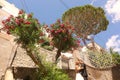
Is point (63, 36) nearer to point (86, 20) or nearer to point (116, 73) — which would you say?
point (116, 73)

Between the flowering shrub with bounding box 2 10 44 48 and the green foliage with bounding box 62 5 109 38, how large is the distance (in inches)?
634

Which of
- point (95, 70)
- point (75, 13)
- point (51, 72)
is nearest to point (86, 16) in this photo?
point (75, 13)

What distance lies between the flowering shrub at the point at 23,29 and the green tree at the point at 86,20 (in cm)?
1591

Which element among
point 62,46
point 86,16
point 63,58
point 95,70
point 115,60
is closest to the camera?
point 62,46

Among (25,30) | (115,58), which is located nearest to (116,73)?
(115,58)

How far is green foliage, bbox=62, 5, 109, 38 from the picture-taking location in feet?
91.5

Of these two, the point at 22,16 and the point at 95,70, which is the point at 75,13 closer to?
the point at 95,70

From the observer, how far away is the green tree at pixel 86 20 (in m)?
27.9

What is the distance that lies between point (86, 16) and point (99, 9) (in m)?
1.82

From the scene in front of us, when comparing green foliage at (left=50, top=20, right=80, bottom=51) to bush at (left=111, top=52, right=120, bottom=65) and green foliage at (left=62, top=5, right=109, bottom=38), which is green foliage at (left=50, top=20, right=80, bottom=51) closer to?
bush at (left=111, top=52, right=120, bottom=65)

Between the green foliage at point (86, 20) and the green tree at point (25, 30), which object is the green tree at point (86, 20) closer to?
the green foliage at point (86, 20)

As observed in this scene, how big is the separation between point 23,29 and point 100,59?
1079 cm

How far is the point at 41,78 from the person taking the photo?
480 inches

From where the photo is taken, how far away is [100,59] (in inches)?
833
